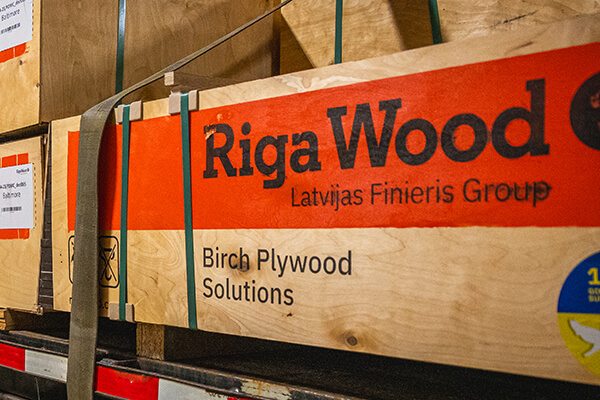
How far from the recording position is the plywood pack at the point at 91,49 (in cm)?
202

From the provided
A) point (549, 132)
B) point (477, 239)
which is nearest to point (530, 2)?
point (549, 132)

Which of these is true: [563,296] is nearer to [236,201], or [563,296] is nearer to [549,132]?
[549,132]

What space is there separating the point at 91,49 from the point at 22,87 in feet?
0.94

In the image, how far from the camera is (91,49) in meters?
2.11

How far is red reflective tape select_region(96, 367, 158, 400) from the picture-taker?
5.45 ft

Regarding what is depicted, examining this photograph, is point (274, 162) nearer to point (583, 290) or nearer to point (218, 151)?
point (218, 151)

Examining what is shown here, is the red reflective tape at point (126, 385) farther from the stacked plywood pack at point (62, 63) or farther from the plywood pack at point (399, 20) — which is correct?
the plywood pack at point (399, 20)

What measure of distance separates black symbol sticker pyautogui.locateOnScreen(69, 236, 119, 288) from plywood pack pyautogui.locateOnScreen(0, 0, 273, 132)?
559mm

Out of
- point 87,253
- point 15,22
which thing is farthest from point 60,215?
point 15,22

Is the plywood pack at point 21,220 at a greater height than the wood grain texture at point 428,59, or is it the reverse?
the wood grain texture at point 428,59

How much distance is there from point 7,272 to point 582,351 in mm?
2006

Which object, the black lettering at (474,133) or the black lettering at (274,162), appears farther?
the black lettering at (274,162)

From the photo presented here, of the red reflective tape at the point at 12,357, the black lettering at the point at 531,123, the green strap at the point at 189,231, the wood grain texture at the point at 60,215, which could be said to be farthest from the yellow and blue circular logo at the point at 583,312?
the red reflective tape at the point at 12,357

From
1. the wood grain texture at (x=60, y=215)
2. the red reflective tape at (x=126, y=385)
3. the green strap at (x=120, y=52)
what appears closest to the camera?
the red reflective tape at (x=126, y=385)
